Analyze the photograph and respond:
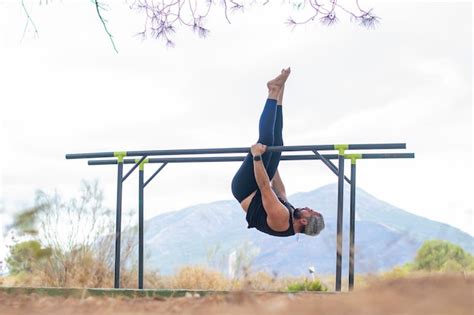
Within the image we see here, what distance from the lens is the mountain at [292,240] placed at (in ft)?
6.53

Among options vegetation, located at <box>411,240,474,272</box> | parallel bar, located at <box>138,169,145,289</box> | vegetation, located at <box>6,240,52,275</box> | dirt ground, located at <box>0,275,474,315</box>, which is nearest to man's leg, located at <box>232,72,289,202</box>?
parallel bar, located at <box>138,169,145,289</box>

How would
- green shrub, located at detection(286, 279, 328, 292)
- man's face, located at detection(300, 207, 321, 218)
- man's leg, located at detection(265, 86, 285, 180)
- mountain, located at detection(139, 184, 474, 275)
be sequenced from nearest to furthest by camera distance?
mountain, located at detection(139, 184, 474, 275) → man's face, located at detection(300, 207, 321, 218) → man's leg, located at detection(265, 86, 285, 180) → green shrub, located at detection(286, 279, 328, 292)

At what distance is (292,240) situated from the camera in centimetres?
570

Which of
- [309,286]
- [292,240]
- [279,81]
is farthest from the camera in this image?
[292,240]

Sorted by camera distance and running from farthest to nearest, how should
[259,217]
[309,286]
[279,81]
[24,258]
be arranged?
[24,258] < [309,286] < [279,81] < [259,217]

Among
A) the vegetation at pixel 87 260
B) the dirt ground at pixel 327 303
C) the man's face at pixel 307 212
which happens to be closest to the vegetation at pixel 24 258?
the vegetation at pixel 87 260

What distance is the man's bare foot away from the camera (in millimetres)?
4645

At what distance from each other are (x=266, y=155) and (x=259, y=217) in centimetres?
39

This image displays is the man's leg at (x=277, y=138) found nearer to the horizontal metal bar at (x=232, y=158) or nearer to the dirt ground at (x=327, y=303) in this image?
the horizontal metal bar at (x=232, y=158)

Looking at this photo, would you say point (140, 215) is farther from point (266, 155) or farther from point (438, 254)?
point (438, 254)

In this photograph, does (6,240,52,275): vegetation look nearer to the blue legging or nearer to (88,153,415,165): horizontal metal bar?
(88,153,415,165): horizontal metal bar

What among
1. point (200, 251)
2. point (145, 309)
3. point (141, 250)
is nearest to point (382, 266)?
point (145, 309)

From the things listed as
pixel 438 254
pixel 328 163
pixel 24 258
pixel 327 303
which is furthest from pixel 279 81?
pixel 438 254

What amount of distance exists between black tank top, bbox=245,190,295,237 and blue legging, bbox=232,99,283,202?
0.09 m
